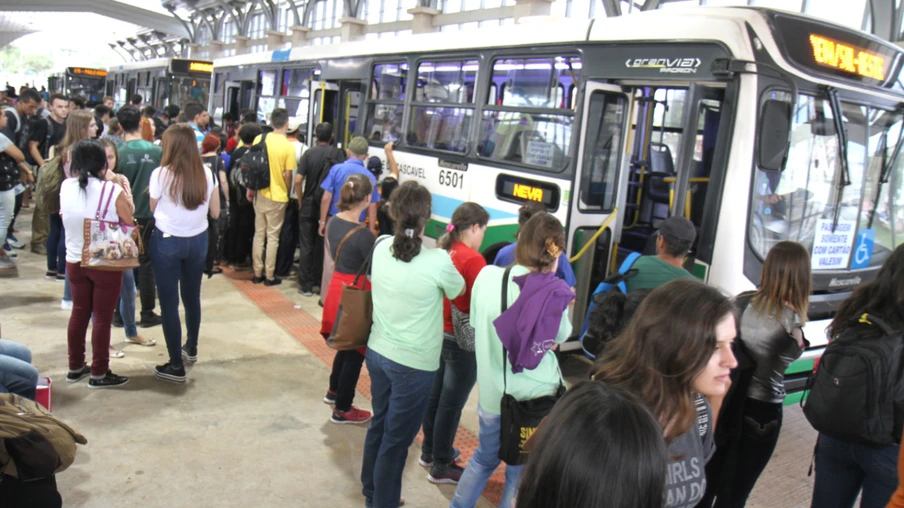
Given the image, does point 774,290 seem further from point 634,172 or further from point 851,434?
point 634,172

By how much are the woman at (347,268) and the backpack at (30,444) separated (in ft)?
5.04

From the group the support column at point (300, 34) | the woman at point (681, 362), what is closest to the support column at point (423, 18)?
the support column at point (300, 34)

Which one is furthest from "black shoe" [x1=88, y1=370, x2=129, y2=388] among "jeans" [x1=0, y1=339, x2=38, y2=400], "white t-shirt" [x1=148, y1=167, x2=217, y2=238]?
"jeans" [x1=0, y1=339, x2=38, y2=400]

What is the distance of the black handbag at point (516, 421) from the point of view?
2.86m

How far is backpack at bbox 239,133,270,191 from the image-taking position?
7445 millimetres

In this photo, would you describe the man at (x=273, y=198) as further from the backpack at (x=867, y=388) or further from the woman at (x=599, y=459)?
the woman at (x=599, y=459)

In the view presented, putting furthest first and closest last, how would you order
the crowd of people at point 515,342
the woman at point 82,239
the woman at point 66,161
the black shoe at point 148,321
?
1. the black shoe at point 148,321
2. the woman at point 66,161
3. the woman at point 82,239
4. the crowd of people at point 515,342

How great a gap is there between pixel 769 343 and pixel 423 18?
22.1 m

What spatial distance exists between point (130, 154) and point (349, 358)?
8.95 feet

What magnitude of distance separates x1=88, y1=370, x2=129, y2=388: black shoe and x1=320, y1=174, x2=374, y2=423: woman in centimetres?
146

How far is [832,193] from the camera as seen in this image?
16.0 ft

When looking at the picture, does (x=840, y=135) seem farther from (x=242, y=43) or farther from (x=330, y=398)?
(x=242, y=43)

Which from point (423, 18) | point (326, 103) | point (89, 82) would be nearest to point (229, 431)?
point (326, 103)

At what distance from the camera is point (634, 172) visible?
670cm
